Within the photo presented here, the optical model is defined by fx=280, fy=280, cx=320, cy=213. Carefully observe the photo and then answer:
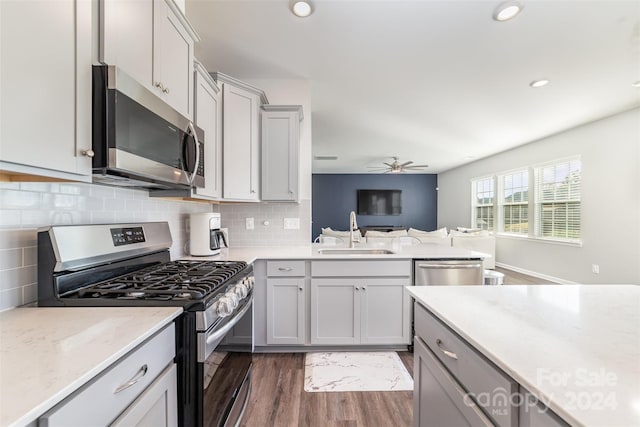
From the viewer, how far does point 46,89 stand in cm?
82

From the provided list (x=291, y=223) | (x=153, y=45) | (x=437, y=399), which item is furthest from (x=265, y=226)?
(x=437, y=399)

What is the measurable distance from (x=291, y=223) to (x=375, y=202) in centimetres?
721

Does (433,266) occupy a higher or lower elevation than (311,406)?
higher

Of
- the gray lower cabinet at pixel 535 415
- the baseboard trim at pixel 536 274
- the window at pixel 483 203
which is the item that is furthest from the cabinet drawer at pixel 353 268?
the window at pixel 483 203

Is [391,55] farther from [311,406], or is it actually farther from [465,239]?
[465,239]

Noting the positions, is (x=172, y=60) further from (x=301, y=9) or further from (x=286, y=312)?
(x=286, y=312)

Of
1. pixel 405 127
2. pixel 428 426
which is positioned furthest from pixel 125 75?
pixel 405 127

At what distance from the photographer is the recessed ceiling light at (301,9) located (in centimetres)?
195

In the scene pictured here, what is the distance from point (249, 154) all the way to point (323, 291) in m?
1.37

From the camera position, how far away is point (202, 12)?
2.06 metres

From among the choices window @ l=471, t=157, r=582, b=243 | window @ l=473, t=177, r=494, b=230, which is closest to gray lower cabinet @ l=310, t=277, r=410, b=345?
window @ l=471, t=157, r=582, b=243

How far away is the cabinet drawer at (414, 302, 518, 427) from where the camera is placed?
0.68 metres

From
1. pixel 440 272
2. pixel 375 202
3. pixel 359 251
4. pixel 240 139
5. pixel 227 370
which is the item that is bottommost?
pixel 227 370

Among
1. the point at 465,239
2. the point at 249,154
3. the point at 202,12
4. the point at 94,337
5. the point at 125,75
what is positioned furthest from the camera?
the point at 465,239
